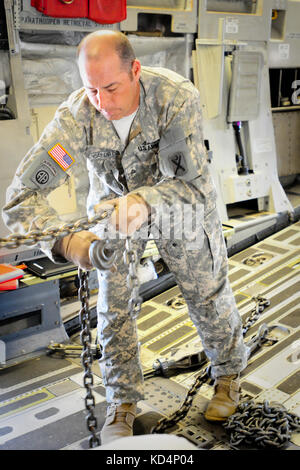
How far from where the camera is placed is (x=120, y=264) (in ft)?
7.96

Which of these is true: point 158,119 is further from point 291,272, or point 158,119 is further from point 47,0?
point 291,272

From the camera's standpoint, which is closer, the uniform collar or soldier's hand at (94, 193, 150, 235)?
soldier's hand at (94, 193, 150, 235)

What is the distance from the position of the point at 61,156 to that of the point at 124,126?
0.34 m

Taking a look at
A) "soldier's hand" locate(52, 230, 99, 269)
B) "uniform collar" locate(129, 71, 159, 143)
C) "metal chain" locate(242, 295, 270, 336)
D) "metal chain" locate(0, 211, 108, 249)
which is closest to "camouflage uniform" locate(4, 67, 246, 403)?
"uniform collar" locate(129, 71, 159, 143)

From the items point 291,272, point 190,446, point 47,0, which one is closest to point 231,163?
point 291,272

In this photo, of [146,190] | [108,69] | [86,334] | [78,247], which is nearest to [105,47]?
[108,69]

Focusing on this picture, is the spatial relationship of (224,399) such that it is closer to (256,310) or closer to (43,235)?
(256,310)

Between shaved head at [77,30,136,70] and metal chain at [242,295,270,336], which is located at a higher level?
shaved head at [77,30,136,70]

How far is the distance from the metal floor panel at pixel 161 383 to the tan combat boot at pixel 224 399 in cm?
6

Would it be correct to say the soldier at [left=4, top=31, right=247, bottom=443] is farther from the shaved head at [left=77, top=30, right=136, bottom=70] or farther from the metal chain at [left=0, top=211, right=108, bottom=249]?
the metal chain at [left=0, top=211, right=108, bottom=249]

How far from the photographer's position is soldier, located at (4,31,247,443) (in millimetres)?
1951

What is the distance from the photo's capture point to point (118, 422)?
245 cm

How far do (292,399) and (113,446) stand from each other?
178 cm

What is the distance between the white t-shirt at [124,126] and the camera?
89.4 inches
